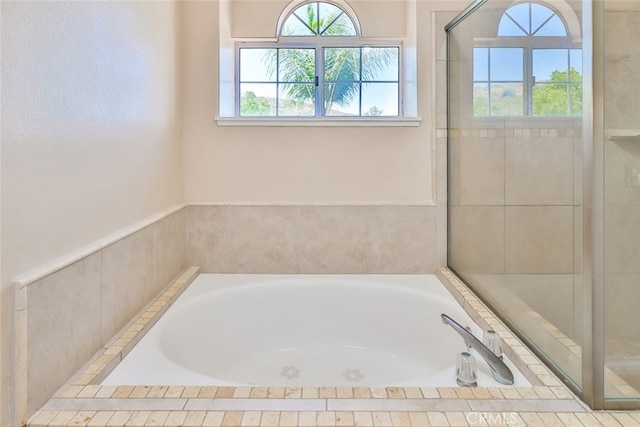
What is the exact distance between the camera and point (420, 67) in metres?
2.21

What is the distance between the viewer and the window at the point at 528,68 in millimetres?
1284

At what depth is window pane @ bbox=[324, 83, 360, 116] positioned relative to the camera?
251 cm

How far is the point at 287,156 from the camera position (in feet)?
7.38

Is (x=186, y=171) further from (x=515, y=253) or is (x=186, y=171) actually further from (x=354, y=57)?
(x=515, y=253)

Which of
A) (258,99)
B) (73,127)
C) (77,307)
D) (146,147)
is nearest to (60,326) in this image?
(77,307)

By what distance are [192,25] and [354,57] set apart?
926 millimetres

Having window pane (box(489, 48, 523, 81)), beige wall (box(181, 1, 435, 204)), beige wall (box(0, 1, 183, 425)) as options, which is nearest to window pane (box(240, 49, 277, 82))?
beige wall (box(181, 1, 435, 204))

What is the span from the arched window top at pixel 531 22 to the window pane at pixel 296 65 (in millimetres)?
1131

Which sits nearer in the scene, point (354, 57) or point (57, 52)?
point (57, 52)

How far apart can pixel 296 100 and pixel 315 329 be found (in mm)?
1331

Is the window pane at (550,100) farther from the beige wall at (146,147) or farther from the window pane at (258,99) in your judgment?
the window pane at (258,99)

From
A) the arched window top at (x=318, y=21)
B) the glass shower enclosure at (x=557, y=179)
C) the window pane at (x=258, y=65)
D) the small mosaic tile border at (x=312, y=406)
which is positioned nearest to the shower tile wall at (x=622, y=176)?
the glass shower enclosure at (x=557, y=179)

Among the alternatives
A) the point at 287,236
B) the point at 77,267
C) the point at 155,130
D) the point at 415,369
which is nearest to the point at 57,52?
the point at 77,267

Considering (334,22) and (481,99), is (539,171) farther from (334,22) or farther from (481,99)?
(334,22)
